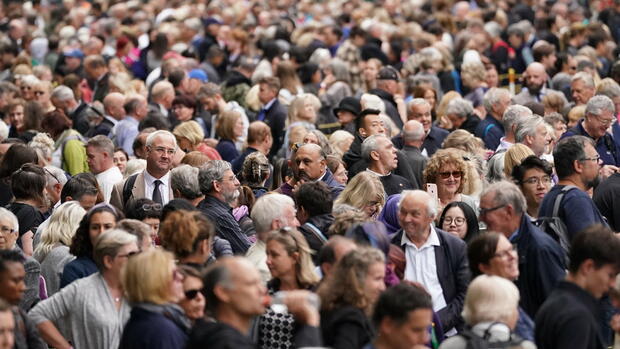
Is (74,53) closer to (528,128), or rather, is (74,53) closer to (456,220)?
(528,128)

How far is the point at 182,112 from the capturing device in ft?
54.2

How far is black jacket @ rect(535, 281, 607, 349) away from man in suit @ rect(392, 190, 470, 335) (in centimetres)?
154

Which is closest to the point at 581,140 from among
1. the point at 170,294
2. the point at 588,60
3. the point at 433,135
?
the point at 170,294

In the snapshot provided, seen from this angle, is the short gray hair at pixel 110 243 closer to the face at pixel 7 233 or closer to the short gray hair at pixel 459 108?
the face at pixel 7 233

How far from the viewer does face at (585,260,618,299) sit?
7426 mm

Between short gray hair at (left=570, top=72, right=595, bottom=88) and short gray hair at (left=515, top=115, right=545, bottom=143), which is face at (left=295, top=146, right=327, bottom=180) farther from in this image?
short gray hair at (left=570, top=72, right=595, bottom=88)

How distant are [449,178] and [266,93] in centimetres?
628

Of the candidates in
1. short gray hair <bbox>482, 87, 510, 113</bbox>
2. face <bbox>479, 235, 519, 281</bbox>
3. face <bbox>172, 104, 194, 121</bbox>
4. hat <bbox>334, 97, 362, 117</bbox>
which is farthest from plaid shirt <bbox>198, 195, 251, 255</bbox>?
face <bbox>172, 104, 194, 121</bbox>

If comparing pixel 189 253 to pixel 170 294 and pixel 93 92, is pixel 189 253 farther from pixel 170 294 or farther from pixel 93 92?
pixel 93 92

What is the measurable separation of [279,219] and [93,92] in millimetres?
11414

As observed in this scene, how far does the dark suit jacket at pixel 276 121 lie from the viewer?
16.3m

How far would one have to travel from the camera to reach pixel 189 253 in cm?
834

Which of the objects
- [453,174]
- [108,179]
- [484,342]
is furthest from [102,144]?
[484,342]

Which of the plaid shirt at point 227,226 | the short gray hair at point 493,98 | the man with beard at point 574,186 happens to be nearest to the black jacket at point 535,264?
the man with beard at point 574,186
